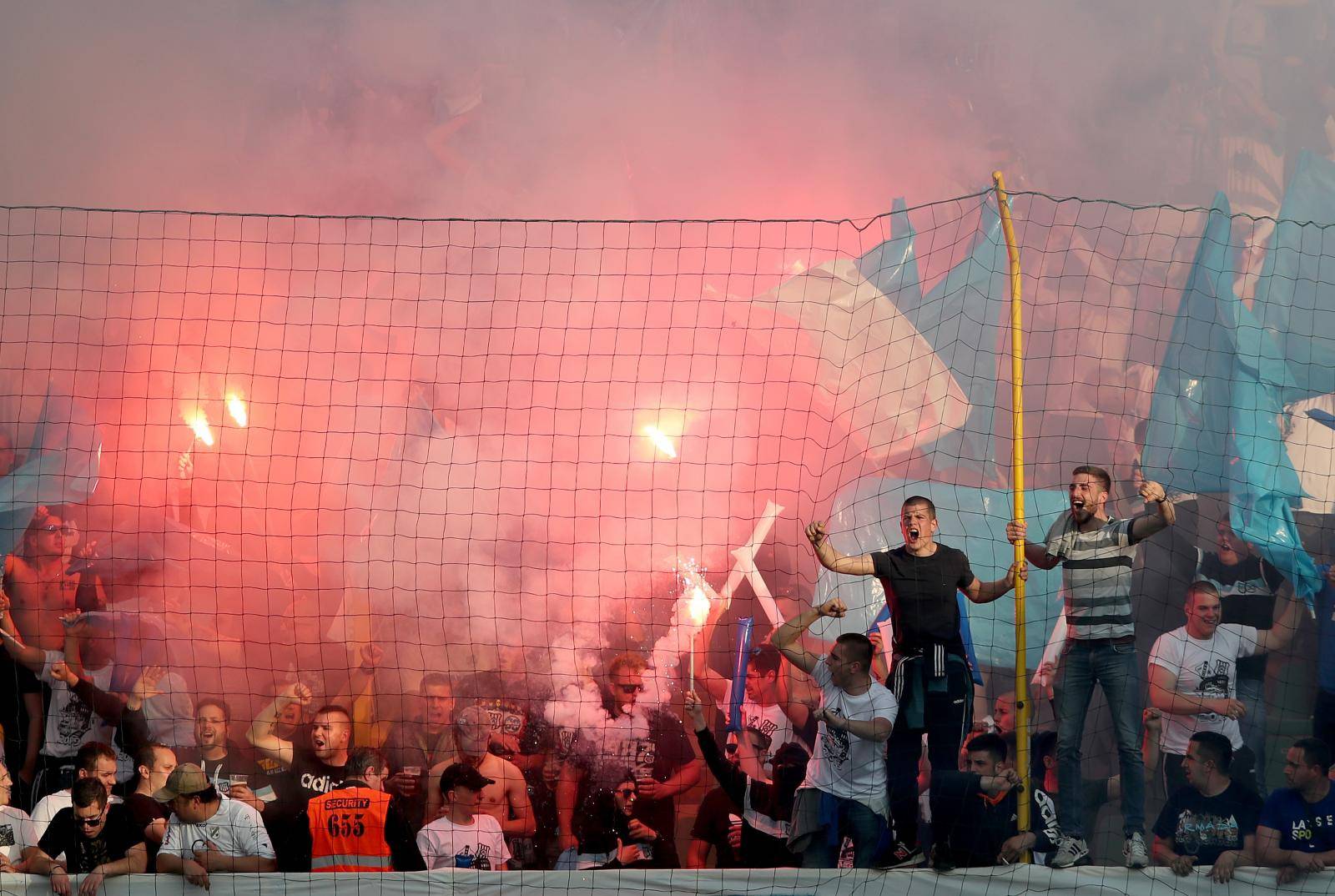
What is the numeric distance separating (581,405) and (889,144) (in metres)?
2.83

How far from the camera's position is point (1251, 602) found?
5.26 metres

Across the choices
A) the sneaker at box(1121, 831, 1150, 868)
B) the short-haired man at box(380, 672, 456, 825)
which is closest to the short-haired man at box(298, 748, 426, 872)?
the short-haired man at box(380, 672, 456, 825)

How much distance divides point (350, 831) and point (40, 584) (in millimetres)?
3286

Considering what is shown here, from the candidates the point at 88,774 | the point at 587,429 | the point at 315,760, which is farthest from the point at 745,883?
the point at 587,429

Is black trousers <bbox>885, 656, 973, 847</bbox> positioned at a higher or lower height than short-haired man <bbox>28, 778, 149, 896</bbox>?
higher

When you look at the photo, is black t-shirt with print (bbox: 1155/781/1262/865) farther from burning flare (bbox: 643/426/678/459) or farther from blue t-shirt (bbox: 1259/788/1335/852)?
burning flare (bbox: 643/426/678/459)

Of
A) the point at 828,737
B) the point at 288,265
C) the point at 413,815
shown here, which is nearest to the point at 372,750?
the point at 413,815

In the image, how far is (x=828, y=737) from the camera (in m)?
4.39

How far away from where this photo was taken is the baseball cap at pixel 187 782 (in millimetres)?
4293

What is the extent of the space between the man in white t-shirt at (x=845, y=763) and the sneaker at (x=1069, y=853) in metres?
0.59

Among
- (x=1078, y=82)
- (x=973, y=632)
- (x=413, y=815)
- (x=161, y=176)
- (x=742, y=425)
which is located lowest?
(x=413, y=815)

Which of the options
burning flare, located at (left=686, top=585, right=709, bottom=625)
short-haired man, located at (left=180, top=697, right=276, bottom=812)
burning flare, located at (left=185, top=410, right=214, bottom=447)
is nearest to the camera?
short-haired man, located at (left=180, top=697, right=276, bottom=812)

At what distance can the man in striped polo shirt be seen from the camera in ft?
14.0

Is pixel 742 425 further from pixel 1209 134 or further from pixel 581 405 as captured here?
pixel 1209 134
